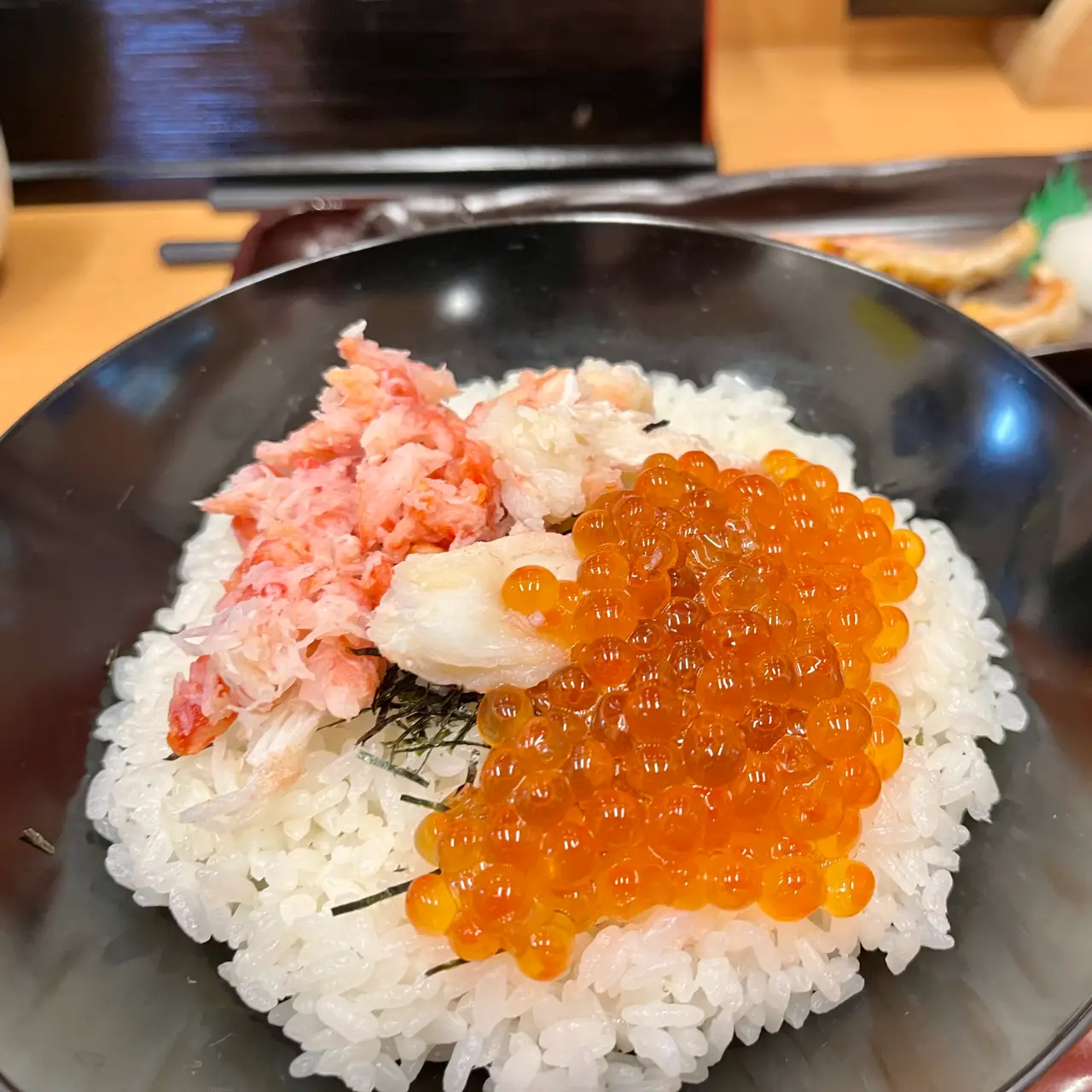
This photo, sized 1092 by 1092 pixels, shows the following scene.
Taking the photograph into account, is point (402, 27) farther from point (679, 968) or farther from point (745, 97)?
point (679, 968)

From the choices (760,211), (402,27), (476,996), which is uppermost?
(402,27)

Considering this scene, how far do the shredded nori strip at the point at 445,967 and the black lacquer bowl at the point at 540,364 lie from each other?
0.18 metres

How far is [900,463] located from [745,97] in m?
2.31

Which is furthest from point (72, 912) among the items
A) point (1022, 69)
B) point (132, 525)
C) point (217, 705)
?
point (1022, 69)

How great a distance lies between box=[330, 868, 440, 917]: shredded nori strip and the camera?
3.87 feet

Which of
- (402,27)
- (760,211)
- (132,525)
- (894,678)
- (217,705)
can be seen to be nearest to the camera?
(217,705)

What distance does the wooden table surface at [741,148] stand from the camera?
2498 millimetres

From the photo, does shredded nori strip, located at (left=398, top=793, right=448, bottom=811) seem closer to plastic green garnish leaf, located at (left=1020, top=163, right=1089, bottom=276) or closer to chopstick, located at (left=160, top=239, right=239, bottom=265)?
chopstick, located at (left=160, top=239, right=239, bottom=265)

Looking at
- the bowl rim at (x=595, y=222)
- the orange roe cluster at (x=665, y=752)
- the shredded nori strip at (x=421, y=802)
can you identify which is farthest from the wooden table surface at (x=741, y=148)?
the orange roe cluster at (x=665, y=752)

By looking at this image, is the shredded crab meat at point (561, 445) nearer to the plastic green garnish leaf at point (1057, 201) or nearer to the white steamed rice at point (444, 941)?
the white steamed rice at point (444, 941)

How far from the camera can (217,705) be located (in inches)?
49.9

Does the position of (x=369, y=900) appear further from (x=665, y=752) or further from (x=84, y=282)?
(x=84, y=282)

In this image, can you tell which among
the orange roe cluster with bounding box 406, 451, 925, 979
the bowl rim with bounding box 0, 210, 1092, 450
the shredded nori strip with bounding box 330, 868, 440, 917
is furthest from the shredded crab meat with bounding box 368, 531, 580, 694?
the bowl rim with bounding box 0, 210, 1092, 450

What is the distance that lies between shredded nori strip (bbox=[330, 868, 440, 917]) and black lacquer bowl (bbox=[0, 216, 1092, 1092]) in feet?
0.52
